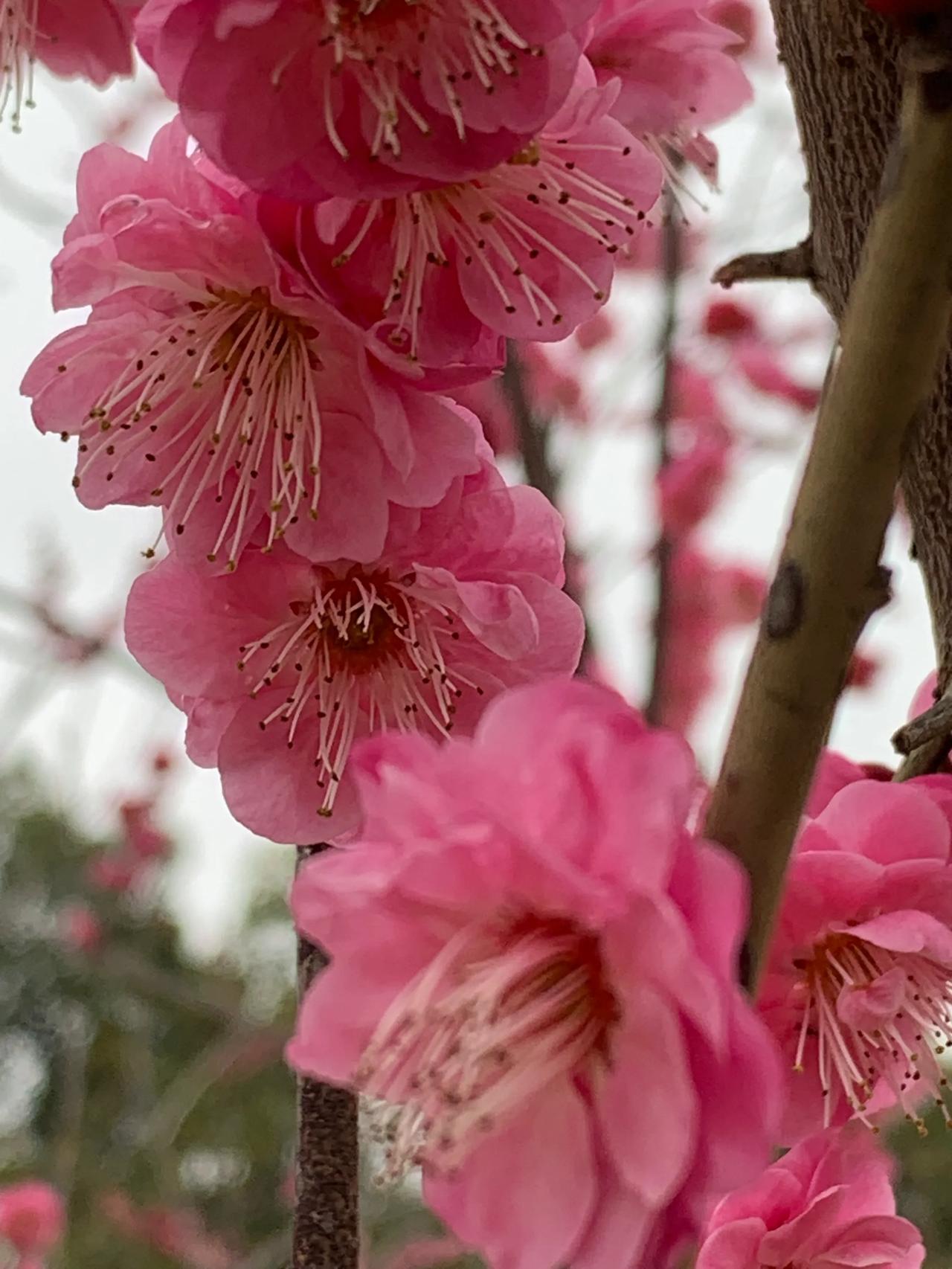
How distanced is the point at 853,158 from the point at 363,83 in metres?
0.17

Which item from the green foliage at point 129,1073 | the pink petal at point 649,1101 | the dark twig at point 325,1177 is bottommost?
the green foliage at point 129,1073

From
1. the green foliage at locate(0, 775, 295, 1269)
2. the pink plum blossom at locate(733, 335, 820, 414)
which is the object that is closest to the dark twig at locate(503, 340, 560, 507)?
the pink plum blossom at locate(733, 335, 820, 414)

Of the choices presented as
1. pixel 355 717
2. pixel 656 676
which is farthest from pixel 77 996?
pixel 355 717

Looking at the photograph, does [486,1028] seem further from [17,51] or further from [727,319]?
[727,319]

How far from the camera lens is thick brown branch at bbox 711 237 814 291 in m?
0.46

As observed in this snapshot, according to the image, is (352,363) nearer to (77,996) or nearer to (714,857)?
(714,857)

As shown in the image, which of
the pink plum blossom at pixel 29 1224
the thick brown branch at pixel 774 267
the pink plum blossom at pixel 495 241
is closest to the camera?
the pink plum blossom at pixel 495 241

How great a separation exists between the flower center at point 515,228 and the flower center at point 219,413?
5 centimetres

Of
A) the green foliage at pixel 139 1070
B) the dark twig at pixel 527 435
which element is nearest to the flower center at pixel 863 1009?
the dark twig at pixel 527 435

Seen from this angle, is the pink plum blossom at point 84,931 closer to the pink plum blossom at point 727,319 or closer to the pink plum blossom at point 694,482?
the pink plum blossom at point 694,482

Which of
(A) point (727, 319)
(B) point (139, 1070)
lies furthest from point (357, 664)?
(B) point (139, 1070)

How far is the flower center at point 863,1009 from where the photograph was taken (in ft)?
1.19

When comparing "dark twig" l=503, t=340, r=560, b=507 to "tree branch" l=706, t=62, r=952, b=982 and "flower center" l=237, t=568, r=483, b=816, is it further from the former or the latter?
"tree branch" l=706, t=62, r=952, b=982

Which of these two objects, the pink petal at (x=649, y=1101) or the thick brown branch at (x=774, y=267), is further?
the thick brown branch at (x=774, y=267)
